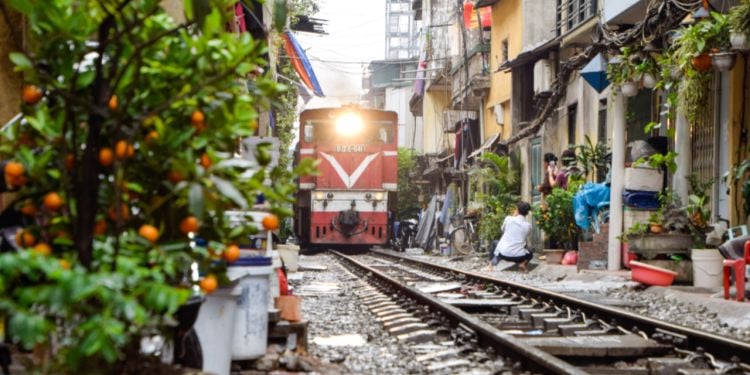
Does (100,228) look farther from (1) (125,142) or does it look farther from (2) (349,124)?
(2) (349,124)

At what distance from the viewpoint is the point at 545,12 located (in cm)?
2906

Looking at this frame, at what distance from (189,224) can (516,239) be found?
13961mm

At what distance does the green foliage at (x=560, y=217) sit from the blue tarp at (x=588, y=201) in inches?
23.0

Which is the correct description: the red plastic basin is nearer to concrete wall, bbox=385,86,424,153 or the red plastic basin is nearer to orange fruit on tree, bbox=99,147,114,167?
orange fruit on tree, bbox=99,147,114,167

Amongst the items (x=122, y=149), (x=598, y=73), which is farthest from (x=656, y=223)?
(x=122, y=149)

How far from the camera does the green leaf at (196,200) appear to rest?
3.22 meters

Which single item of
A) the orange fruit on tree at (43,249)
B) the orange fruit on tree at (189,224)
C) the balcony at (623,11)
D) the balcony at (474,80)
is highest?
the balcony at (474,80)

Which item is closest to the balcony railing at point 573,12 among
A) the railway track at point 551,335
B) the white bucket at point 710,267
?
the white bucket at point 710,267

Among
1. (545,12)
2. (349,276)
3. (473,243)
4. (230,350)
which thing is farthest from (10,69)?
(545,12)

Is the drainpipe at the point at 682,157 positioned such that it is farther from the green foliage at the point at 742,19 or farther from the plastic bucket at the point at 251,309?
the plastic bucket at the point at 251,309

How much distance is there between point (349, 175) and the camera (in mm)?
25375

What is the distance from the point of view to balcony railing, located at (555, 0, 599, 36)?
22859 mm

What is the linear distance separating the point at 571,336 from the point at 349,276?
976cm

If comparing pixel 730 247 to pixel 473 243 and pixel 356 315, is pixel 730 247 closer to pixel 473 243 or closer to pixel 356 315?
pixel 356 315
